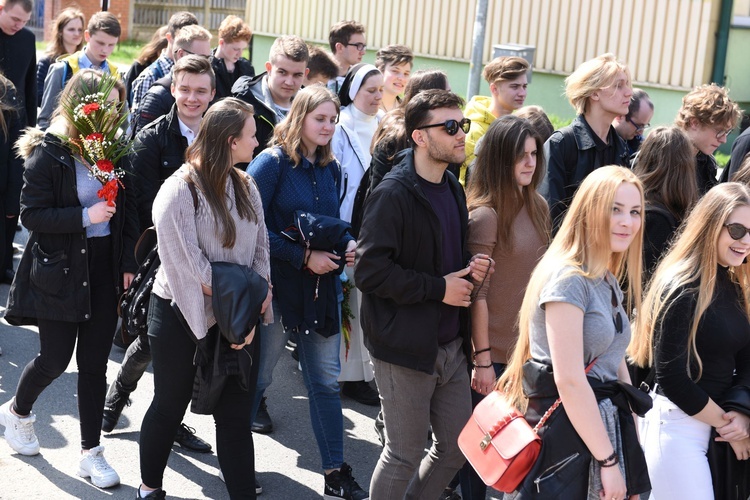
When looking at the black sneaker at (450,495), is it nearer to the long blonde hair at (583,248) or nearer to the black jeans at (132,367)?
the long blonde hair at (583,248)

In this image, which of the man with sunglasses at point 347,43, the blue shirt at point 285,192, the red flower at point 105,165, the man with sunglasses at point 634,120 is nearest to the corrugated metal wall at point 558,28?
the man with sunglasses at point 347,43

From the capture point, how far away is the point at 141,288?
14.3 feet

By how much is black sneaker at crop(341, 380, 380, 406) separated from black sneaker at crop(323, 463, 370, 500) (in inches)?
55.3

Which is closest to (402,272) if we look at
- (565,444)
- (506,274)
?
(506,274)

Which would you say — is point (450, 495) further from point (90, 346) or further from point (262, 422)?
point (90, 346)

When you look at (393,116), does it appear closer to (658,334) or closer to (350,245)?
(350,245)

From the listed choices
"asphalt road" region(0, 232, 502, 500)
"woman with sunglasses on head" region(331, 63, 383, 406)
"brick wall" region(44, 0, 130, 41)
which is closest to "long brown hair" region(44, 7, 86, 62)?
"asphalt road" region(0, 232, 502, 500)

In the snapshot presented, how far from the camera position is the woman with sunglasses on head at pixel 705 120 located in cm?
582

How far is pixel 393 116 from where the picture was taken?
17.8ft

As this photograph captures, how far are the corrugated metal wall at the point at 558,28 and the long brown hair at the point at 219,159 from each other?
10.2 meters

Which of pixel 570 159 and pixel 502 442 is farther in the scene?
pixel 570 159

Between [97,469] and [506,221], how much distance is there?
91.5 inches

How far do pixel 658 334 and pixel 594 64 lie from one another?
2245mm

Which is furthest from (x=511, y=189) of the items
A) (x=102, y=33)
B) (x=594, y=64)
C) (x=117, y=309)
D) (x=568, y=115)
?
(x=568, y=115)
